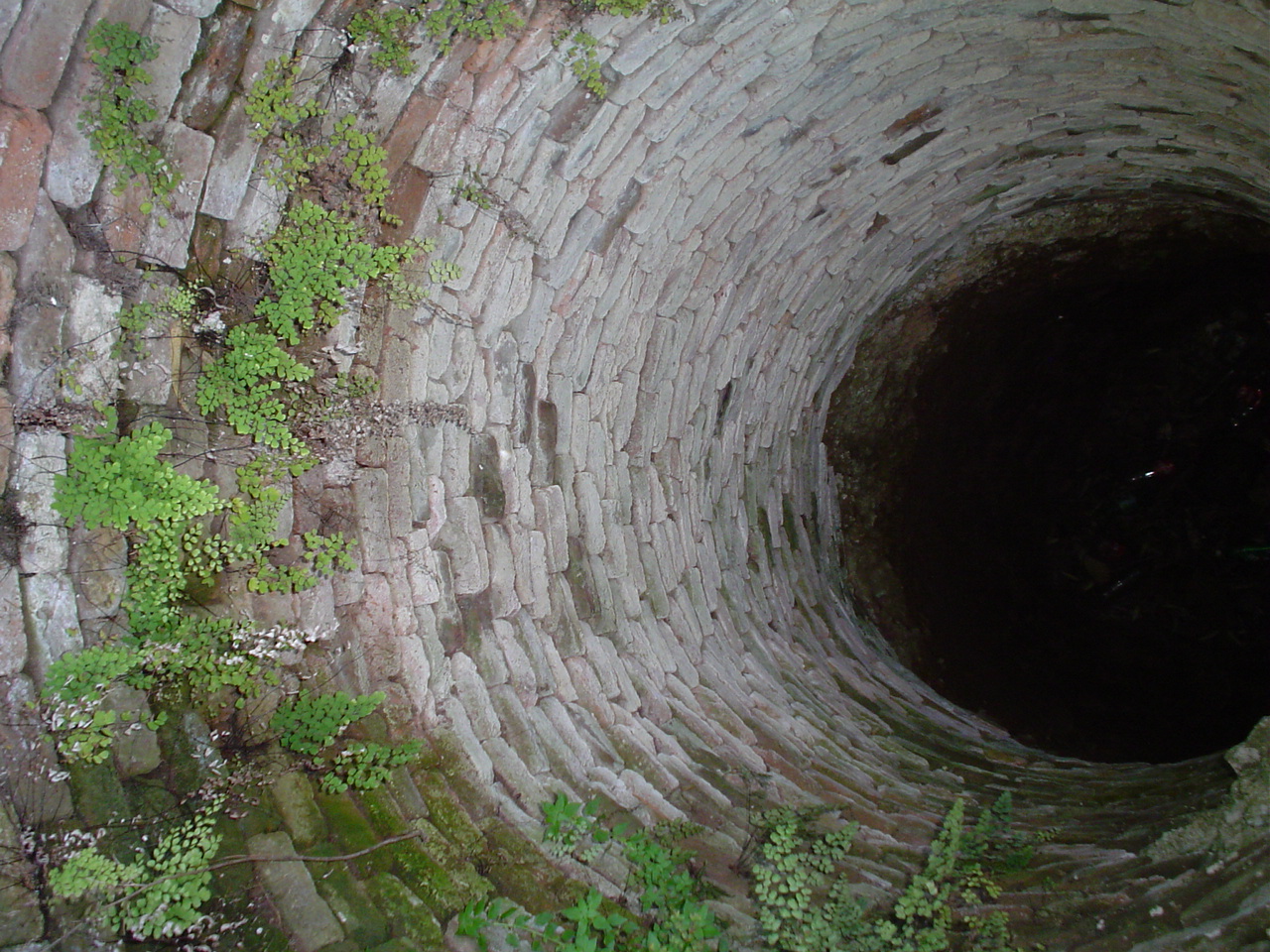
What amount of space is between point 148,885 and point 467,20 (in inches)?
90.2

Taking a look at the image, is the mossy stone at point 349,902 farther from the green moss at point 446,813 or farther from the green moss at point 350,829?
the green moss at point 446,813

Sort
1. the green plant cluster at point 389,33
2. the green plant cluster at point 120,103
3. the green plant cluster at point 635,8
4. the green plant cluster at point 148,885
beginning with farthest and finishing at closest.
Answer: the green plant cluster at point 635,8, the green plant cluster at point 389,33, the green plant cluster at point 120,103, the green plant cluster at point 148,885

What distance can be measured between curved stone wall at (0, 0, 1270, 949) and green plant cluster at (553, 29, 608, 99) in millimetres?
47

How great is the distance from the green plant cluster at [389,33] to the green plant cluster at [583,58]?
420 mm

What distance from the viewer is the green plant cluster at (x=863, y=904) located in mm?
2246

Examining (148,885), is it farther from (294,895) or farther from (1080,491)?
(1080,491)

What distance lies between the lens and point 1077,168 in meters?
4.25

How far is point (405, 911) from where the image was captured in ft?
6.71

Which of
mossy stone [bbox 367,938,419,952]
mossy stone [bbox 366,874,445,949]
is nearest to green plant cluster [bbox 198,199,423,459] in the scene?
mossy stone [bbox 366,874,445,949]

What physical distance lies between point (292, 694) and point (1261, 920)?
2557 mm

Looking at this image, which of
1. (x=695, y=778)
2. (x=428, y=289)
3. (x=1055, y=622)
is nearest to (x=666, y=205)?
(x=428, y=289)

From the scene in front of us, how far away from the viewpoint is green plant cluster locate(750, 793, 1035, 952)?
88.4 inches

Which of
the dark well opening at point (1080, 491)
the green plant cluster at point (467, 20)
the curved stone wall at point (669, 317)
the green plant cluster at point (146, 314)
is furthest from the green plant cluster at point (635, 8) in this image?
the dark well opening at point (1080, 491)

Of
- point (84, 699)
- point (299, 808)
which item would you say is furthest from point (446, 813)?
point (84, 699)
